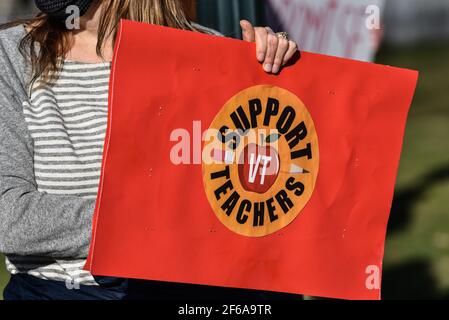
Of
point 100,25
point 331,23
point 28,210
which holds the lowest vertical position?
point 28,210

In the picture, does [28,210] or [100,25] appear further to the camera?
[100,25]

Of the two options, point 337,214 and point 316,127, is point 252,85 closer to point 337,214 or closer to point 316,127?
point 316,127

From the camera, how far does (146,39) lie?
6.97ft

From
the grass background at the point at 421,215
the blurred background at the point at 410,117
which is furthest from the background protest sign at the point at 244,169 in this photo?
the grass background at the point at 421,215

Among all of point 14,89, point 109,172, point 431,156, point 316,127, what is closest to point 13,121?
point 14,89

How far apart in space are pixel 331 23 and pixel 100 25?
1.16m

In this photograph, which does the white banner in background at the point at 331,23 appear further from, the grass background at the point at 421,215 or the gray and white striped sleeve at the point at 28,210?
the grass background at the point at 421,215

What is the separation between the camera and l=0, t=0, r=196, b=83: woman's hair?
92.2 inches

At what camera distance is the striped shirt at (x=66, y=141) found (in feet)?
7.39

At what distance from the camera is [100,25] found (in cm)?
241

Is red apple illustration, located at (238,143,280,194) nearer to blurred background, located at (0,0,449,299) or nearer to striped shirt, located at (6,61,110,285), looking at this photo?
striped shirt, located at (6,61,110,285)

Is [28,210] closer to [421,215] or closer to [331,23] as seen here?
[331,23]

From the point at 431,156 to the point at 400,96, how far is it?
555cm

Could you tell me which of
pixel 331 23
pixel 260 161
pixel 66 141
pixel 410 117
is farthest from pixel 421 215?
pixel 66 141
